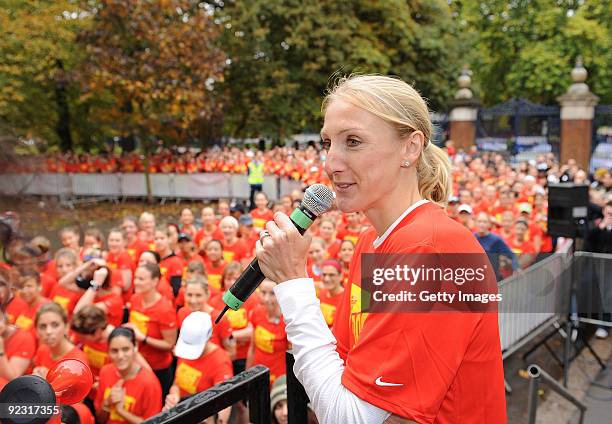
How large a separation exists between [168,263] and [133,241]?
4.70 ft

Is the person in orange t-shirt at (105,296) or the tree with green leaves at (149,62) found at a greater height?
the tree with green leaves at (149,62)

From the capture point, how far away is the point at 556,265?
5965 millimetres

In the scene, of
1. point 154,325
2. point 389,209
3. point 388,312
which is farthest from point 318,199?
point 154,325

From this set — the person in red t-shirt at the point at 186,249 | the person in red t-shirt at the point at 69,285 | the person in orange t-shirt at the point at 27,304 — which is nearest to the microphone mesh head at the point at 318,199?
the person in orange t-shirt at the point at 27,304

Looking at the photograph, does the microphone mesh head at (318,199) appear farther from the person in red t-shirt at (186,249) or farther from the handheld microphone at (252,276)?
the person in red t-shirt at (186,249)

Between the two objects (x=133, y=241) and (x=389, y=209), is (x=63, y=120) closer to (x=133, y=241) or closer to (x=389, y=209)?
(x=133, y=241)

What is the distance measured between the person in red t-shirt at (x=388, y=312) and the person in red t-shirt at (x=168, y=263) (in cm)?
498

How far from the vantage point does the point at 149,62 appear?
1738 cm

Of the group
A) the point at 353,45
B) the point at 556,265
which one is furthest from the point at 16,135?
the point at 353,45

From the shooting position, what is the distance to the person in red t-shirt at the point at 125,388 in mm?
3598

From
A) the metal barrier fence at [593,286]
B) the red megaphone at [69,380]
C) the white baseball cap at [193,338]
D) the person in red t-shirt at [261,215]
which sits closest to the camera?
the red megaphone at [69,380]

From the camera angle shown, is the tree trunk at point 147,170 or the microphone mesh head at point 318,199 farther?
the tree trunk at point 147,170

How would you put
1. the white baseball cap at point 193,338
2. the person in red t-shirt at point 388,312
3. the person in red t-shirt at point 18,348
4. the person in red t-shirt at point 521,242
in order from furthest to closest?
the person in red t-shirt at point 521,242, the white baseball cap at point 193,338, the person in red t-shirt at point 18,348, the person in red t-shirt at point 388,312

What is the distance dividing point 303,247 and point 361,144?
0.97 ft
